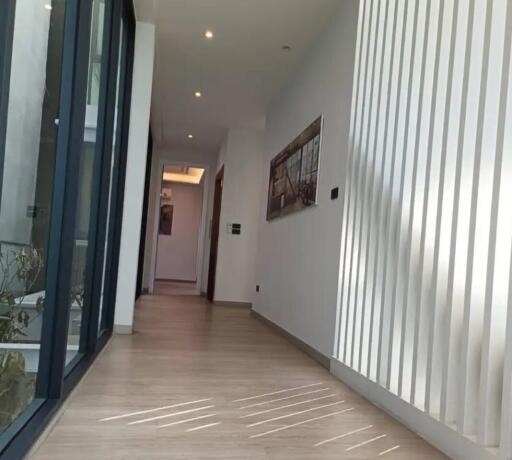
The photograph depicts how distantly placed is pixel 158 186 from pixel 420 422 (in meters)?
7.10

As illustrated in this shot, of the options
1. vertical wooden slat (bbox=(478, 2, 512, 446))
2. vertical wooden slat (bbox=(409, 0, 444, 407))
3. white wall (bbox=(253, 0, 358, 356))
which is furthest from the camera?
white wall (bbox=(253, 0, 358, 356))

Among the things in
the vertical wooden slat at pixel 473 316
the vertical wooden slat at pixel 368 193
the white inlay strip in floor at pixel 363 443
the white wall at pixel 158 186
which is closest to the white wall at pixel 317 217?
the vertical wooden slat at pixel 368 193

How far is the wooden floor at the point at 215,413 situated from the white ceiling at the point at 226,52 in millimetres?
2571

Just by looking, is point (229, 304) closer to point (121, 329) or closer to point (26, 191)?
point (121, 329)

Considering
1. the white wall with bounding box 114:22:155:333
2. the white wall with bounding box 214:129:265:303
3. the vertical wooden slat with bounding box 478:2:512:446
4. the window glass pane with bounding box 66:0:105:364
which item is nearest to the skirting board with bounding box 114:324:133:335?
the white wall with bounding box 114:22:155:333

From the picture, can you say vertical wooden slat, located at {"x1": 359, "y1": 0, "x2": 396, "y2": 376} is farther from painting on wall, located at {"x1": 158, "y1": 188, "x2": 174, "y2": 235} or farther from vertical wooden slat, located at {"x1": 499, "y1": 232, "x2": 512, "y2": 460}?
painting on wall, located at {"x1": 158, "y1": 188, "x2": 174, "y2": 235}

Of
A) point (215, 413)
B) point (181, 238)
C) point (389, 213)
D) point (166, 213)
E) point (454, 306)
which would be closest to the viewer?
point (454, 306)

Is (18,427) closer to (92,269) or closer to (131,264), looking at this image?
(92,269)

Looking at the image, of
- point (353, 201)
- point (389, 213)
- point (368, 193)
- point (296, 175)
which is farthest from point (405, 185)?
point (296, 175)

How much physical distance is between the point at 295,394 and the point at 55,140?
1.64m

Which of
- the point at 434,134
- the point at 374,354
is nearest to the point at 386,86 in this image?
the point at 434,134

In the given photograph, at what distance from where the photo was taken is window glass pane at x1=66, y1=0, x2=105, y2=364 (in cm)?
237

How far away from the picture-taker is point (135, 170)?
3.95 metres

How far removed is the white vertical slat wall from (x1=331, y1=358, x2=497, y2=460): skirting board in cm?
3
